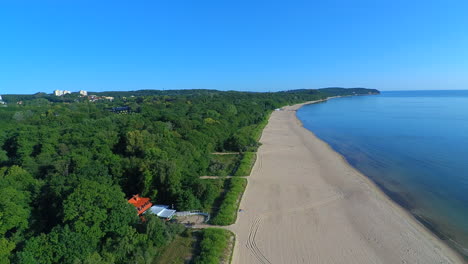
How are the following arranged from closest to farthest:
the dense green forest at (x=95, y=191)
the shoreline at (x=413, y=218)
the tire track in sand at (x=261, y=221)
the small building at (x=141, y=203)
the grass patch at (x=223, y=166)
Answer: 1. the dense green forest at (x=95, y=191)
2. the tire track in sand at (x=261, y=221)
3. the shoreline at (x=413, y=218)
4. the small building at (x=141, y=203)
5. the grass patch at (x=223, y=166)

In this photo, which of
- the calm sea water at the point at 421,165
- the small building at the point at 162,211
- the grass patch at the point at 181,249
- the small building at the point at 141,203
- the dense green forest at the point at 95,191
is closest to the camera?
the dense green forest at the point at 95,191

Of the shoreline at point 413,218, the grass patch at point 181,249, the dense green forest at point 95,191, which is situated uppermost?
the dense green forest at point 95,191

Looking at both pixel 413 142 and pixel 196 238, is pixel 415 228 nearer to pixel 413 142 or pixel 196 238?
pixel 196 238

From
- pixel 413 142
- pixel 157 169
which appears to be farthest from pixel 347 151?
pixel 157 169

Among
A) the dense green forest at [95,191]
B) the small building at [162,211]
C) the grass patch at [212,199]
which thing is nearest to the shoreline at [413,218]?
the grass patch at [212,199]

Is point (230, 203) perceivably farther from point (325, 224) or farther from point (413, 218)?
point (413, 218)

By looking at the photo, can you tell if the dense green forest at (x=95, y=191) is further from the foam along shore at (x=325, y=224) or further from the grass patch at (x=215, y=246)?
the foam along shore at (x=325, y=224)
